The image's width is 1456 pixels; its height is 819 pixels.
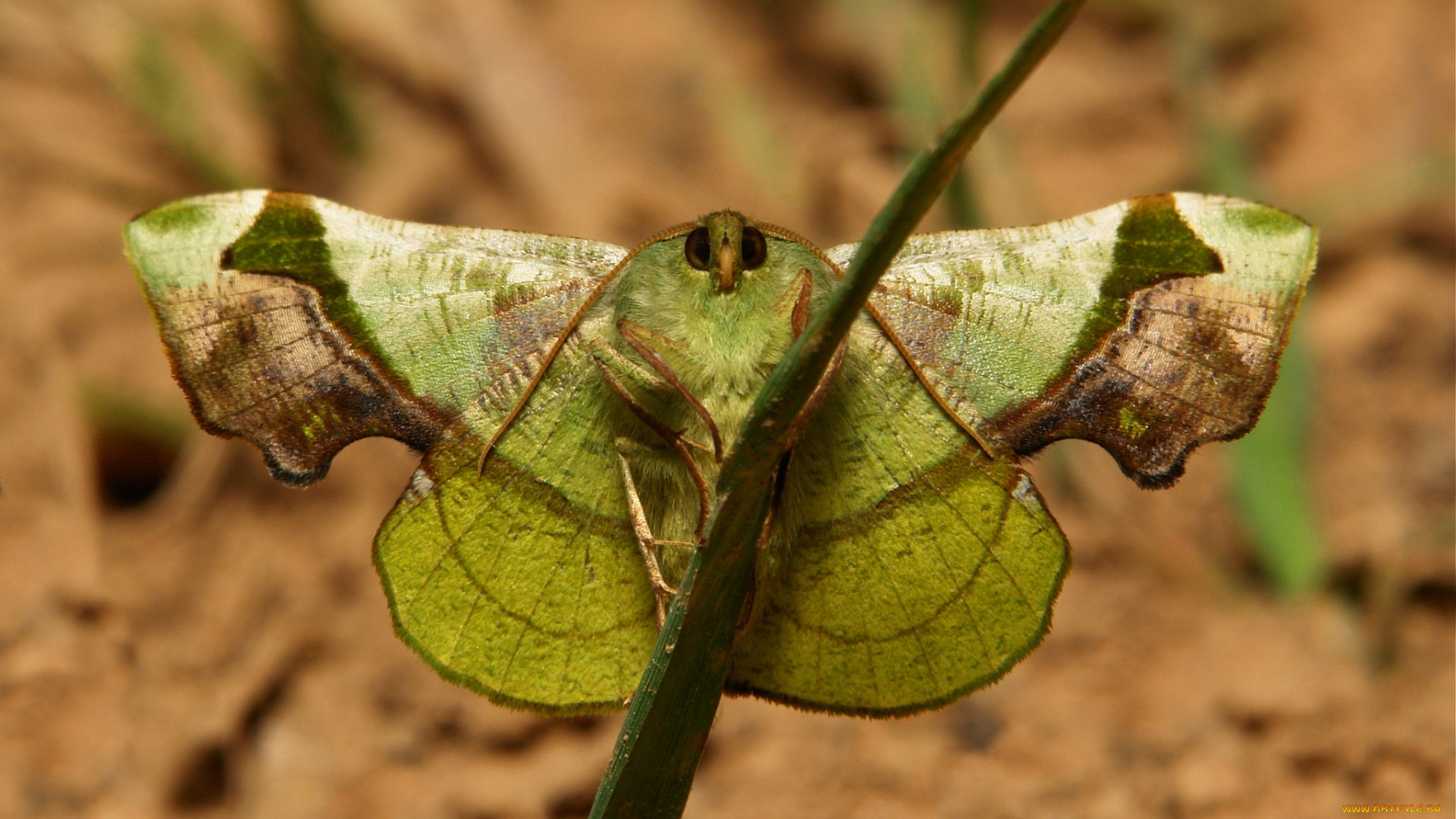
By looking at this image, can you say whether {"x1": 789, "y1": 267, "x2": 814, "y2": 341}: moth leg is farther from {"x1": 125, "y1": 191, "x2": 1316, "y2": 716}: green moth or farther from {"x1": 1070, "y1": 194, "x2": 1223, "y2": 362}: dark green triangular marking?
{"x1": 1070, "y1": 194, "x2": 1223, "y2": 362}: dark green triangular marking

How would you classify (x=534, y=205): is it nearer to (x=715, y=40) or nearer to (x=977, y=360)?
(x=715, y=40)

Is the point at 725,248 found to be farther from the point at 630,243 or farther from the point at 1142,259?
the point at 630,243

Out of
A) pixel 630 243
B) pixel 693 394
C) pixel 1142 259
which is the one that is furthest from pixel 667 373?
pixel 630 243

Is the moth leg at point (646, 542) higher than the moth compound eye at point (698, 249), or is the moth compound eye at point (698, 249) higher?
the moth compound eye at point (698, 249)

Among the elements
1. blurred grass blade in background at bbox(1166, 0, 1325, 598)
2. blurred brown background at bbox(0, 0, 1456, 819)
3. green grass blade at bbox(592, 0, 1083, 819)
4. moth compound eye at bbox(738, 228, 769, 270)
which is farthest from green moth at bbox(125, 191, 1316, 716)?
blurred grass blade in background at bbox(1166, 0, 1325, 598)

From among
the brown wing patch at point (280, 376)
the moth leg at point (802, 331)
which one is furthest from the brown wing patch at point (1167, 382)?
the brown wing patch at point (280, 376)

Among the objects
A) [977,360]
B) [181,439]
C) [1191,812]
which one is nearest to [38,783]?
[181,439]

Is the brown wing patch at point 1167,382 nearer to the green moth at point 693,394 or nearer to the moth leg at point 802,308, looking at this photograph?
the green moth at point 693,394
